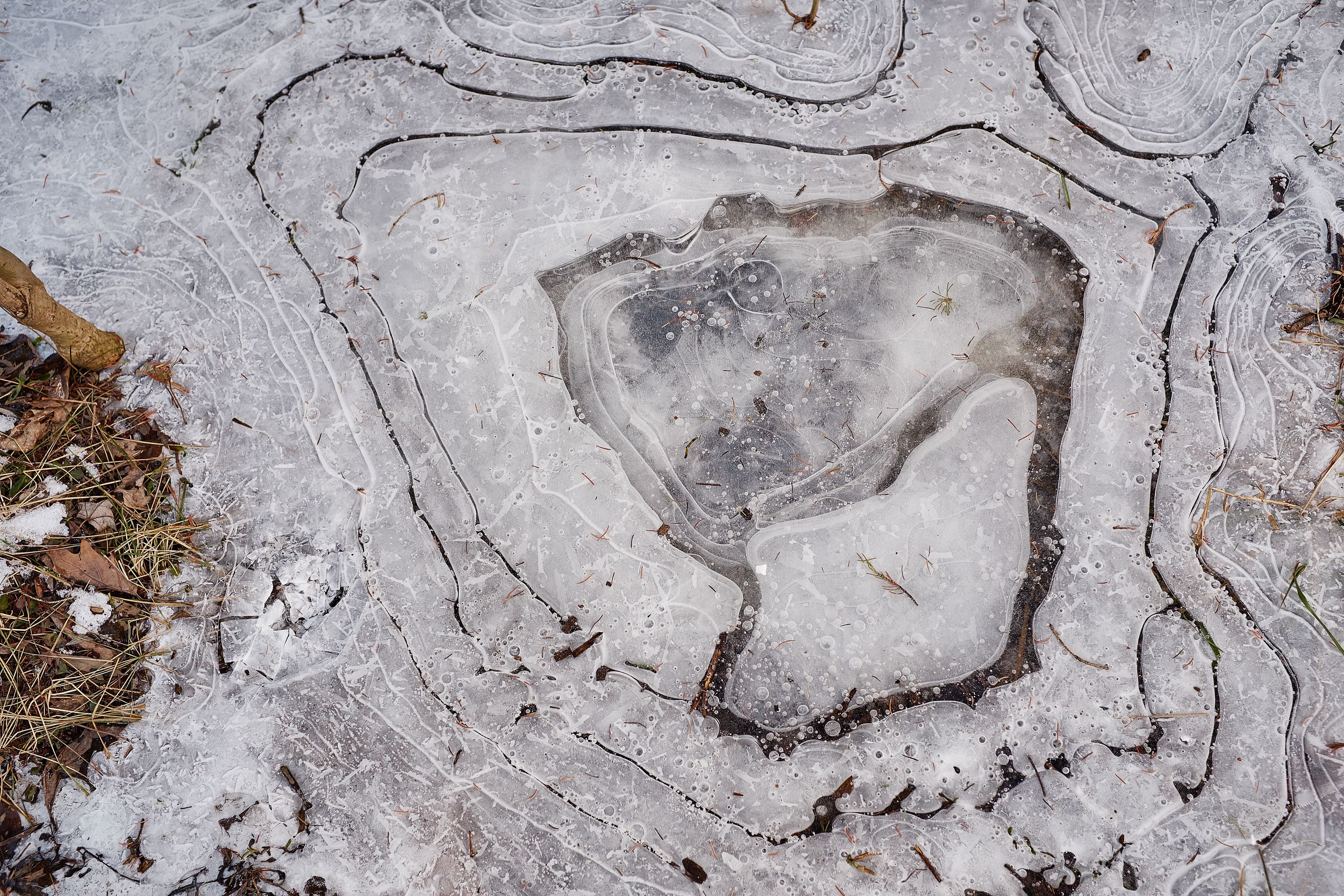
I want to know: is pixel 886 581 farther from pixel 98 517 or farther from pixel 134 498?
pixel 98 517

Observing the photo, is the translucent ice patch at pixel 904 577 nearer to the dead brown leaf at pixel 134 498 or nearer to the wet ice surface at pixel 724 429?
the wet ice surface at pixel 724 429

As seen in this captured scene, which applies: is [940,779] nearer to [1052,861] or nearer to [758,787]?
[1052,861]

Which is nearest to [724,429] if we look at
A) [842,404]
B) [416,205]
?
[842,404]

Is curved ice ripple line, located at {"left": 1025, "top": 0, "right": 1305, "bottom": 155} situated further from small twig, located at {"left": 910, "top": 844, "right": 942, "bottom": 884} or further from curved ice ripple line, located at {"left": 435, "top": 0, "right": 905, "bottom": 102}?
small twig, located at {"left": 910, "top": 844, "right": 942, "bottom": 884}

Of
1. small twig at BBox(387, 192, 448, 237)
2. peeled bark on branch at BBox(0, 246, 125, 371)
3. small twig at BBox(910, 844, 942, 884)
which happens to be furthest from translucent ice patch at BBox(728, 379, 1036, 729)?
peeled bark on branch at BBox(0, 246, 125, 371)

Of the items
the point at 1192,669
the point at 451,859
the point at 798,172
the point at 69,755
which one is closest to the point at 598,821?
the point at 451,859

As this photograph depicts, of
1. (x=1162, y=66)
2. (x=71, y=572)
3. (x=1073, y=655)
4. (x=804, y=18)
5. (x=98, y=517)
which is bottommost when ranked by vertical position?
(x=71, y=572)

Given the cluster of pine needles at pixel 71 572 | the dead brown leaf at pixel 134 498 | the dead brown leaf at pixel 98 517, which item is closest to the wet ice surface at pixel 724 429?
the cluster of pine needles at pixel 71 572
